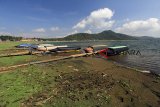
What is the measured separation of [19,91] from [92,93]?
5.42 meters

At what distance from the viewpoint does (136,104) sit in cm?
975

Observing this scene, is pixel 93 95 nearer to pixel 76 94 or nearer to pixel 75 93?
pixel 76 94

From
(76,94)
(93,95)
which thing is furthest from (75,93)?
(93,95)

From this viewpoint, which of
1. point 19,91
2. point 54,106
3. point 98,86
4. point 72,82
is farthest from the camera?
point 72,82

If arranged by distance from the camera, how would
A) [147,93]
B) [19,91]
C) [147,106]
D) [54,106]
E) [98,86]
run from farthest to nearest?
[98,86] < [147,93] < [19,91] < [147,106] < [54,106]

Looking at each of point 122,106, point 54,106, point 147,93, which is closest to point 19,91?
point 54,106

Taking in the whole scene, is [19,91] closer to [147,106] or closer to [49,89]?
[49,89]

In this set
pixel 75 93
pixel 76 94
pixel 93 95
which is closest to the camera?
pixel 93 95

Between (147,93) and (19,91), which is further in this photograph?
(147,93)

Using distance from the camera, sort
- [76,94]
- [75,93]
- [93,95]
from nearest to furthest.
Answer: [93,95] → [76,94] → [75,93]

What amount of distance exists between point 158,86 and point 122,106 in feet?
21.6

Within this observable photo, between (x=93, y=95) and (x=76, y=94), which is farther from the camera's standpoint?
(x=76, y=94)

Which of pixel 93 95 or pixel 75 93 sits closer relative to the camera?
pixel 93 95

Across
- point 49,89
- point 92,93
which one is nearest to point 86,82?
point 92,93
